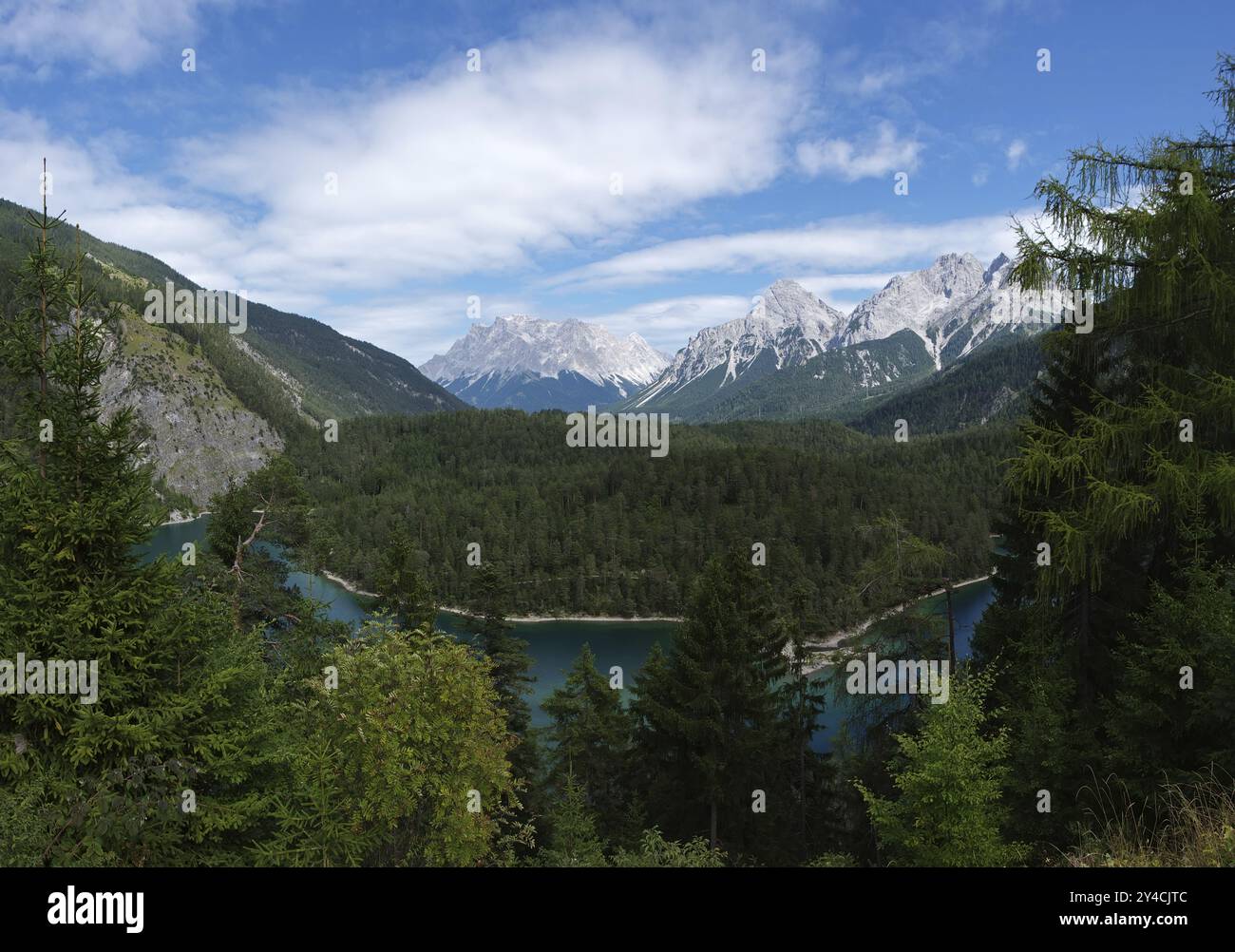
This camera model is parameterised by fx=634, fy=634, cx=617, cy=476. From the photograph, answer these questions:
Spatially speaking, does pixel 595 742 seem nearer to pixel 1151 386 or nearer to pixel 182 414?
pixel 1151 386

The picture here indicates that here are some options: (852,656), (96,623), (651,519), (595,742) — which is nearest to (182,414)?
(651,519)

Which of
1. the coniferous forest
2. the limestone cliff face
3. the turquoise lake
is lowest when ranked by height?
the turquoise lake

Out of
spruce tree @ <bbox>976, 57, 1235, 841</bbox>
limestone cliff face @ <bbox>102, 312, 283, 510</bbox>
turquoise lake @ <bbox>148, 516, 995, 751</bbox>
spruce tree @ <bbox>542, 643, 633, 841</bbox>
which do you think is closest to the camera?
spruce tree @ <bbox>976, 57, 1235, 841</bbox>

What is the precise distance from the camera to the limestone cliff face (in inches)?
6860

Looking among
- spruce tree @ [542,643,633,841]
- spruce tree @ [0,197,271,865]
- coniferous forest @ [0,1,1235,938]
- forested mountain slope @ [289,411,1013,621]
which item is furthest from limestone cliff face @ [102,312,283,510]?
spruce tree @ [0,197,271,865]

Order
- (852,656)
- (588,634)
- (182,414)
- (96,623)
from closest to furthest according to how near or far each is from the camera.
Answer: (96,623), (852,656), (588,634), (182,414)

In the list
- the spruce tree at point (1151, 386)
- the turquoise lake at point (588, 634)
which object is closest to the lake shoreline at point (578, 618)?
the turquoise lake at point (588, 634)

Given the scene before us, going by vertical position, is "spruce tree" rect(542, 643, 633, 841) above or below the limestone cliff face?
below

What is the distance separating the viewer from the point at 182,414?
183375 mm

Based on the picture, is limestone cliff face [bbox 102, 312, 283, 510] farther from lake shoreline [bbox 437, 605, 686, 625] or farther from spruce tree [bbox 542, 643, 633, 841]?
spruce tree [bbox 542, 643, 633, 841]
